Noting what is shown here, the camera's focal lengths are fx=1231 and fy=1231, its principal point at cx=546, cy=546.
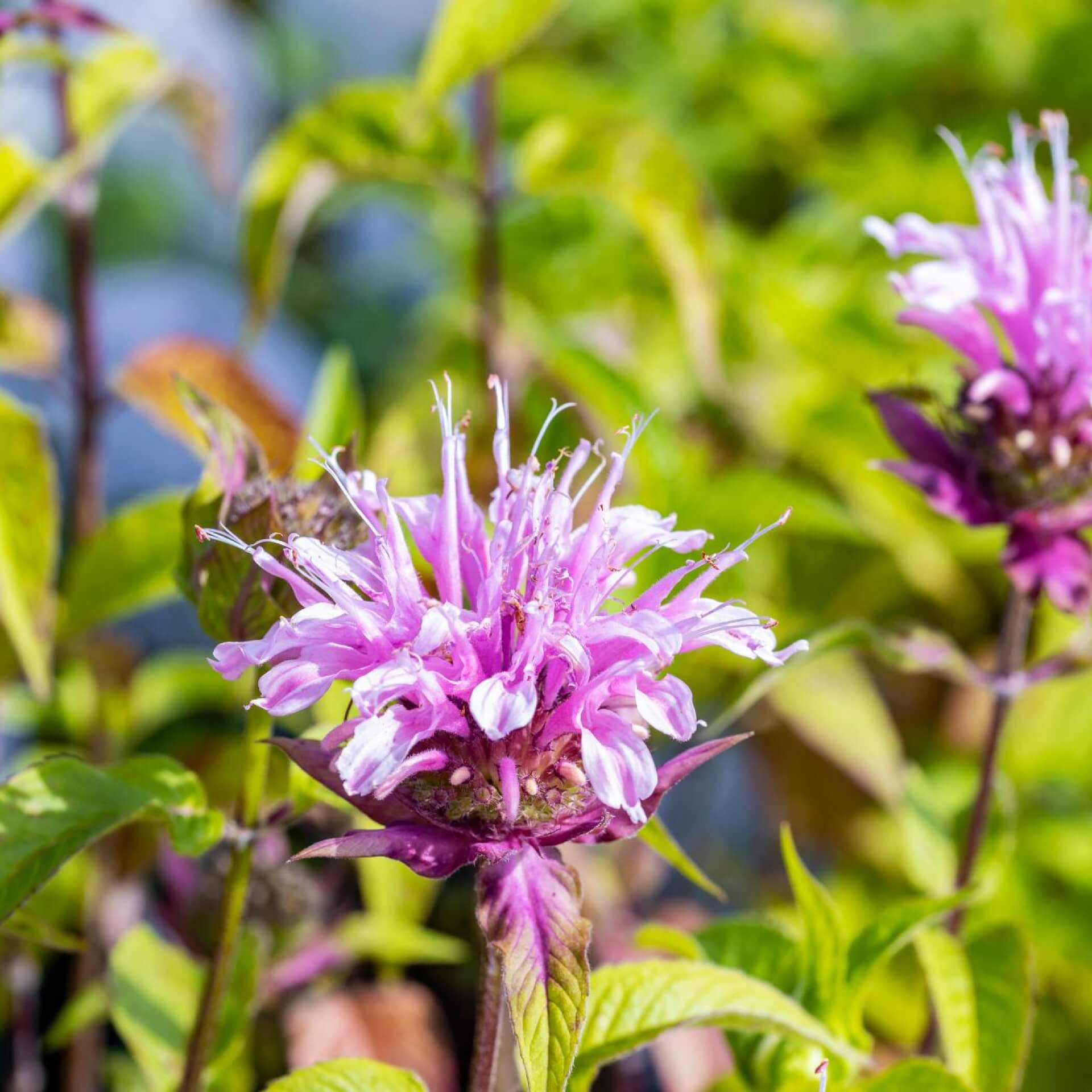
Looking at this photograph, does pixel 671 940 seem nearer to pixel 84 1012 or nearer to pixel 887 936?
pixel 887 936

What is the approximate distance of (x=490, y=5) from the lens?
60 cm

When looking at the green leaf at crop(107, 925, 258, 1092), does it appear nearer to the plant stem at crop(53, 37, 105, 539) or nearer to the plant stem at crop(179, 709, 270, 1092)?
the plant stem at crop(179, 709, 270, 1092)

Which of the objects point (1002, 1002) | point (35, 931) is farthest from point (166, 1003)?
point (1002, 1002)

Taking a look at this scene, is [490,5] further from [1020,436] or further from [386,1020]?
[386,1020]

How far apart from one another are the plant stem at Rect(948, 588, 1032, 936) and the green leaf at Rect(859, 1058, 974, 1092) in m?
0.12

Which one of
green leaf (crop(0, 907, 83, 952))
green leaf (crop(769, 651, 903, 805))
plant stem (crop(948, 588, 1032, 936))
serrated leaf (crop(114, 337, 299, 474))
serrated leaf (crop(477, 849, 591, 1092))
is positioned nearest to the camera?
serrated leaf (crop(477, 849, 591, 1092))

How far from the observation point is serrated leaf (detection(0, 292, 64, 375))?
65 centimetres

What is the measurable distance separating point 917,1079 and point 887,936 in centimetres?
5

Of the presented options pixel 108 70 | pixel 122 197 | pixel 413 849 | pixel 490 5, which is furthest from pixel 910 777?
pixel 122 197

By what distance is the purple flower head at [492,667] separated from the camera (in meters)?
0.34

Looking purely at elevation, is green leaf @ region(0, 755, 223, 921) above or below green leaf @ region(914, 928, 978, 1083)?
above

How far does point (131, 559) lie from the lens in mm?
611

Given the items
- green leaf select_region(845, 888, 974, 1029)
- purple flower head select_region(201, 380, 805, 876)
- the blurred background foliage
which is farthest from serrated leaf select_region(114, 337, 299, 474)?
green leaf select_region(845, 888, 974, 1029)

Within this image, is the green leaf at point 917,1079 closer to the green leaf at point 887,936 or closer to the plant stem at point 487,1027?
the green leaf at point 887,936
